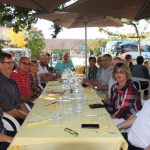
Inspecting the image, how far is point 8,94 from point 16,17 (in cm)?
733

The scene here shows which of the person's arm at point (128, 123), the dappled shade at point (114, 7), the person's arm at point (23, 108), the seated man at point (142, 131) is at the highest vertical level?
the dappled shade at point (114, 7)

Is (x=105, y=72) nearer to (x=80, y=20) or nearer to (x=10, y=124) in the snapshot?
(x=10, y=124)

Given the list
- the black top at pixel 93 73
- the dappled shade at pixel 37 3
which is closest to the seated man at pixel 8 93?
the dappled shade at pixel 37 3

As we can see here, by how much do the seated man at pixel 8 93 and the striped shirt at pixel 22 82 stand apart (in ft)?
3.52

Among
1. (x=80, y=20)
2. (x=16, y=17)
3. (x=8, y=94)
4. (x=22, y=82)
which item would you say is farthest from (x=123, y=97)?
(x=16, y=17)

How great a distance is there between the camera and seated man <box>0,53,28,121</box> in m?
4.91

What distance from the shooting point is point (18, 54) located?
878 inches

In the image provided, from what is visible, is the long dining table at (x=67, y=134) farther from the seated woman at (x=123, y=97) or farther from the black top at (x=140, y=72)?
the black top at (x=140, y=72)

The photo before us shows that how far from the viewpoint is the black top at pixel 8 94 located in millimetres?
4891

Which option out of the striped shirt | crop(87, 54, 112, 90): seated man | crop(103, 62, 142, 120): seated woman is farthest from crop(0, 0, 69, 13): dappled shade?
crop(103, 62, 142, 120): seated woman

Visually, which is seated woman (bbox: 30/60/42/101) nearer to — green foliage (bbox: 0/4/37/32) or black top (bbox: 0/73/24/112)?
black top (bbox: 0/73/24/112)

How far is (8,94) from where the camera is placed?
16.5ft

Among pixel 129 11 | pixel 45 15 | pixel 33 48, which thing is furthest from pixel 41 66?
pixel 33 48

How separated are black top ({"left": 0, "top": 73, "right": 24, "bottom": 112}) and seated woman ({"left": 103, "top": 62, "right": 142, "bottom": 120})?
1257 millimetres
